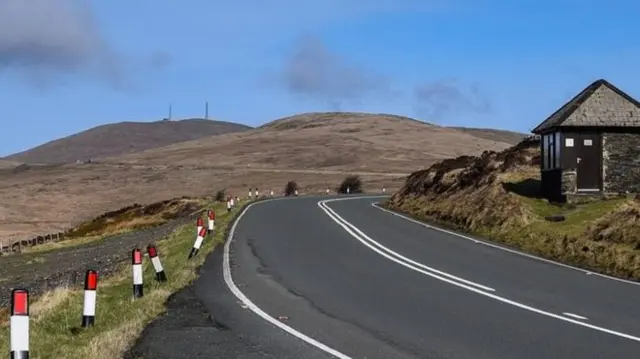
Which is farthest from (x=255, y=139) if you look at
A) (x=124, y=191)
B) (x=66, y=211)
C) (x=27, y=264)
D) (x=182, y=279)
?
(x=182, y=279)

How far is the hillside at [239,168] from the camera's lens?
→ 8894cm

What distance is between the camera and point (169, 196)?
305 feet

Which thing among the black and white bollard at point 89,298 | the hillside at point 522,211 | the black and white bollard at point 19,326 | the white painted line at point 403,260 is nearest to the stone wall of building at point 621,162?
the hillside at point 522,211

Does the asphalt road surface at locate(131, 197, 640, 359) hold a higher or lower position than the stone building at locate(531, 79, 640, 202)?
lower

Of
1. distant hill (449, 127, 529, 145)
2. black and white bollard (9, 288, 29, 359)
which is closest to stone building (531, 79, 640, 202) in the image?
black and white bollard (9, 288, 29, 359)

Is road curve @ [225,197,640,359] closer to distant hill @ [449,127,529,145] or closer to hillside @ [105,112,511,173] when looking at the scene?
hillside @ [105,112,511,173]

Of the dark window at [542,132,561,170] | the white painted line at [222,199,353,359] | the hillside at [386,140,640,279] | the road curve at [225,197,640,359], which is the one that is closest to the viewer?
the white painted line at [222,199,353,359]

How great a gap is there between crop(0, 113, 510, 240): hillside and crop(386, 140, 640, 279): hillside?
32.8m

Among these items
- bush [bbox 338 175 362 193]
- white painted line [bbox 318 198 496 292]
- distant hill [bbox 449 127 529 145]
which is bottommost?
white painted line [bbox 318 198 496 292]

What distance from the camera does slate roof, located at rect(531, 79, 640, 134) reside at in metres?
32.9

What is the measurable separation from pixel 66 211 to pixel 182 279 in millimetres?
68684

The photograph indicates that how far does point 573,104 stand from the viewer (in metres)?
33.5

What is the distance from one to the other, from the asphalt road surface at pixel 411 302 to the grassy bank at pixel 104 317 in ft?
2.69

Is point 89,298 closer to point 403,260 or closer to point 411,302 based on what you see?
point 411,302
